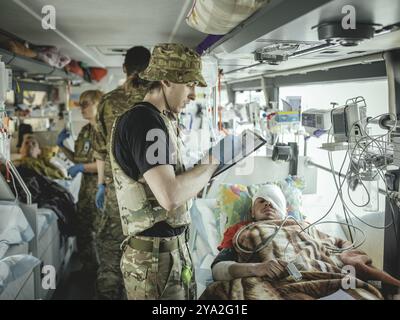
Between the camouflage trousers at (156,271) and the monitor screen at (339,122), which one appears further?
the monitor screen at (339,122)

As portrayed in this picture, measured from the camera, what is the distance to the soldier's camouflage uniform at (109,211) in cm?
315

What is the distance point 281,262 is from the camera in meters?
2.27

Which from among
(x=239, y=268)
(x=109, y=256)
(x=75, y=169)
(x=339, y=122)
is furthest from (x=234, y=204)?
(x=75, y=169)

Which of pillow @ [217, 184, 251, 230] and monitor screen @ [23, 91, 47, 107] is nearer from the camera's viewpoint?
pillow @ [217, 184, 251, 230]

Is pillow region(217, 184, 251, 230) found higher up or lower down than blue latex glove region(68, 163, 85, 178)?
lower down

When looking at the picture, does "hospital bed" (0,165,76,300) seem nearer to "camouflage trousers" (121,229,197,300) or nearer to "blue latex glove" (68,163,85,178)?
"blue latex glove" (68,163,85,178)

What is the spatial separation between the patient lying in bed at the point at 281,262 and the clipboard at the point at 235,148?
2.30 feet

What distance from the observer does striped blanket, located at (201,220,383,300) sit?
2.05m

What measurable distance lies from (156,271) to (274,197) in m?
1.29

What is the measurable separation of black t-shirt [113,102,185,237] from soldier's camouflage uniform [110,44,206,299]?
A: 2.2 inches

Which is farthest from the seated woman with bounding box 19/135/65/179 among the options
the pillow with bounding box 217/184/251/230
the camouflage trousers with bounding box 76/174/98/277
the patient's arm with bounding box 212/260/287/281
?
the patient's arm with bounding box 212/260/287/281

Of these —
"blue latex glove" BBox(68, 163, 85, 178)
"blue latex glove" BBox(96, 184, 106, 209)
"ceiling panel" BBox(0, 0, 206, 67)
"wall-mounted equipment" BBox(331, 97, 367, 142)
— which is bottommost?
"blue latex glove" BBox(96, 184, 106, 209)

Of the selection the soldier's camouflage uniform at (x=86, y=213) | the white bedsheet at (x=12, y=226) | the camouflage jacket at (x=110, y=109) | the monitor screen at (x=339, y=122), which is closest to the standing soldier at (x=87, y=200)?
the soldier's camouflage uniform at (x=86, y=213)

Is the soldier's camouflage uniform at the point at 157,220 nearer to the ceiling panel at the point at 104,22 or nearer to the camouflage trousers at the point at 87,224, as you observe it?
the ceiling panel at the point at 104,22
